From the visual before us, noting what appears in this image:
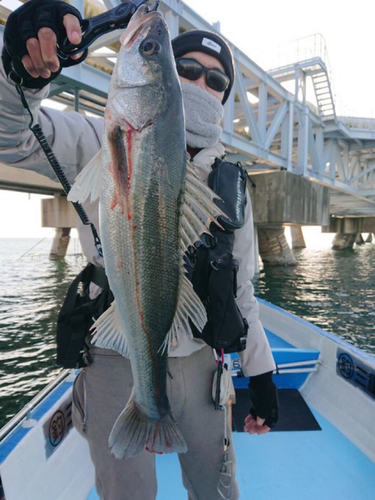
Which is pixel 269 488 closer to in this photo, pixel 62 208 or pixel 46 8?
pixel 46 8

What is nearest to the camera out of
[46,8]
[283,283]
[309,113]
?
[46,8]

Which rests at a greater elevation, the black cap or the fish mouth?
the black cap

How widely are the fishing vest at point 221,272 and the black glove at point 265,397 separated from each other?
1.38 ft

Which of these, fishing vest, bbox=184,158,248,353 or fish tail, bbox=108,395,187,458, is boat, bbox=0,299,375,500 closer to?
fish tail, bbox=108,395,187,458

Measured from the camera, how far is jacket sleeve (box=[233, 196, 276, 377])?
103 inches

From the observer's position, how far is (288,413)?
5.12 metres

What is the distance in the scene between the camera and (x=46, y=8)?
1.68 m

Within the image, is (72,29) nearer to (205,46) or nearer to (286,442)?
(205,46)

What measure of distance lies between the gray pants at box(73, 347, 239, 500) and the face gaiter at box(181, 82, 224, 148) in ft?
5.13

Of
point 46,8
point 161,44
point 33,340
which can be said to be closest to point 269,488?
point 161,44

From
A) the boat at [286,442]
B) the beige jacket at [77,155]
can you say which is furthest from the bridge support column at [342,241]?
the beige jacket at [77,155]

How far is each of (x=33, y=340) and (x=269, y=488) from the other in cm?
988

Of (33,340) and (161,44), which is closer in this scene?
(161,44)

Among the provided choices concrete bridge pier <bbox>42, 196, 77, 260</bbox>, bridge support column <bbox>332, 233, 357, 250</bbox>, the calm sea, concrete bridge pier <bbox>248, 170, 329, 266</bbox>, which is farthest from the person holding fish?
bridge support column <bbox>332, 233, 357, 250</bbox>
